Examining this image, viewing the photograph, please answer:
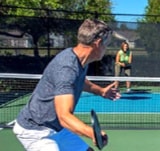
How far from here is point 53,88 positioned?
2.96m

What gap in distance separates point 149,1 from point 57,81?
96.7ft

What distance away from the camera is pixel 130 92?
12633 millimetres

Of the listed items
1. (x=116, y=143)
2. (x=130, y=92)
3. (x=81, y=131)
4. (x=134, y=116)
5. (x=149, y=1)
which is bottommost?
(x=149, y=1)

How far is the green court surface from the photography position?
659 cm

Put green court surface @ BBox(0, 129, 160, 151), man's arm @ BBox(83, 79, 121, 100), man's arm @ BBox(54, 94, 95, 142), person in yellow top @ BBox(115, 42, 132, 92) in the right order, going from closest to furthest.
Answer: man's arm @ BBox(54, 94, 95, 142) → man's arm @ BBox(83, 79, 121, 100) → green court surface @ BBox(0, 129, 160, 151) → person in yellow top @ BBox(115, 42, 132, 92)

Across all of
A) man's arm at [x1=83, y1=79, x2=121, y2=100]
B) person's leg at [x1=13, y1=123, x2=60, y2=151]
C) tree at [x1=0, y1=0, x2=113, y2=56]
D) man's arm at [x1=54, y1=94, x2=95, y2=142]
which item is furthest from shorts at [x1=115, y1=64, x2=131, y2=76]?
man's arm at [x1=54, y1=94, x2=95, y2=142]

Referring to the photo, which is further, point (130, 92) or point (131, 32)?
point (131, 32)

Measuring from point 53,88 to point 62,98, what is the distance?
229 millimetres

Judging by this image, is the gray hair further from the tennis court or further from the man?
the tennis court

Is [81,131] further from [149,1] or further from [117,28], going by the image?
[149,1]

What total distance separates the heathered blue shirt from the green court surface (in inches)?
135

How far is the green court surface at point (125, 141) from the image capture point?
6590mm

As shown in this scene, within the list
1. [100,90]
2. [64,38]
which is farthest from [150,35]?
[100,90]

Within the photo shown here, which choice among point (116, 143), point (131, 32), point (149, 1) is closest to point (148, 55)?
point (131, 32)
